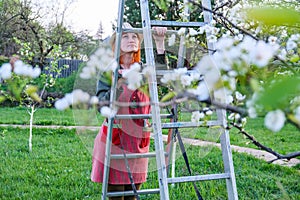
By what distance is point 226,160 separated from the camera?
7.52 feet

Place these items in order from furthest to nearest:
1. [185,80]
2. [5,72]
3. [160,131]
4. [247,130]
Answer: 1. [247,130]
2. [160,131]
3. [185,80]
4. [5,72]

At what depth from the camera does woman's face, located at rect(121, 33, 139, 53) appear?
8.86ft

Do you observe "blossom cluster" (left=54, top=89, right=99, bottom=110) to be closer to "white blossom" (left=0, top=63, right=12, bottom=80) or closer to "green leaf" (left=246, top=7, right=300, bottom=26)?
"white blossom" (left=0, top=63, right=12, bottom=80)

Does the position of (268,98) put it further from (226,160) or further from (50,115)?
(50,115)

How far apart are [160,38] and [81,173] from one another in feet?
7.68

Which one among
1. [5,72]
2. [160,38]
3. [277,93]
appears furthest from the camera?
[160,38]

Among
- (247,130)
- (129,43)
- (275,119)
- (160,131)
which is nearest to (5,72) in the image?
(275,119)

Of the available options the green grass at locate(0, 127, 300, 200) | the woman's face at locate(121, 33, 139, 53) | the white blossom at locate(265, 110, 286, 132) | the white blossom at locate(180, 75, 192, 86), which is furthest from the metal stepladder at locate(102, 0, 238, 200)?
the white blossom at locate(265, 110, 286, 132)

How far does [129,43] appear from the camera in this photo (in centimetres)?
270

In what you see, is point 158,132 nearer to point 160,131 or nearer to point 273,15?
point 160,131

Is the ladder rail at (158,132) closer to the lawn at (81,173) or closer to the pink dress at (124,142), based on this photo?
the pink dress at (124,142)

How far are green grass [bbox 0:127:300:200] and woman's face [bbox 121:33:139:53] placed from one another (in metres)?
0.67

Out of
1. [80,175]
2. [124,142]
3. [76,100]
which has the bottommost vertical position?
[80,175]

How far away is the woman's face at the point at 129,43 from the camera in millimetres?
2699
